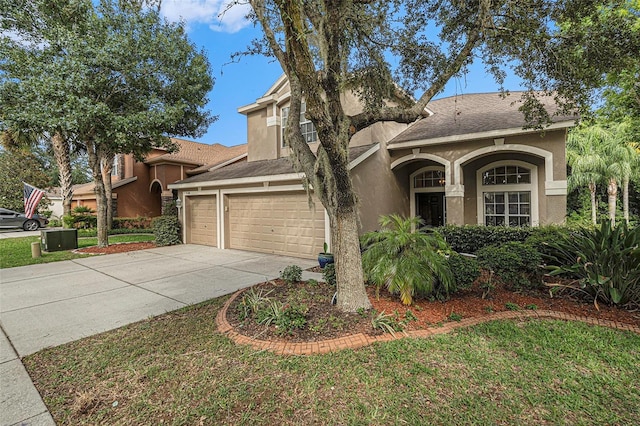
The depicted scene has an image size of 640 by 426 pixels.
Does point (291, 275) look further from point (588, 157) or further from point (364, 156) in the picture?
point (588, 157)

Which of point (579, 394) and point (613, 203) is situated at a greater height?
point (613, 203)

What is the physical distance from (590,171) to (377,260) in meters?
19.2

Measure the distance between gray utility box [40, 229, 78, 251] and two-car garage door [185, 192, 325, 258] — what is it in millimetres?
4303

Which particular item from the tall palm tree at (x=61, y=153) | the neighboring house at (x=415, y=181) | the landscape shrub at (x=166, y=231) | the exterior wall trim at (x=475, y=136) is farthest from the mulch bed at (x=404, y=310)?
the tall palm tree at (x=61, y=153)

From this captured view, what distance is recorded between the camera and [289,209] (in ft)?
32.2

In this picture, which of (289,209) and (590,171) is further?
(590,171)

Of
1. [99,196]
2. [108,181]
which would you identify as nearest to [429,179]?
Result: [99,196]

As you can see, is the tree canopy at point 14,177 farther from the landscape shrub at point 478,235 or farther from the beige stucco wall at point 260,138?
the landscape shrub at point 478,235

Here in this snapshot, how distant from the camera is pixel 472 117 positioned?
10695mm

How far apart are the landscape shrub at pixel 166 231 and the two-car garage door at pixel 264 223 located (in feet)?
1.69

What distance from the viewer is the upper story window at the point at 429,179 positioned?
11383 millimetres

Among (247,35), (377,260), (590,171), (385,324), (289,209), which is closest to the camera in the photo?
(385,324)

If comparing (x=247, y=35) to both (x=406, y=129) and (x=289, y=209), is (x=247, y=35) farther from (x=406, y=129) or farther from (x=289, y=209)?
(x=406, y=129)

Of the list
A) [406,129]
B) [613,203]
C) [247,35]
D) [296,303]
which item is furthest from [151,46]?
[613,203]
